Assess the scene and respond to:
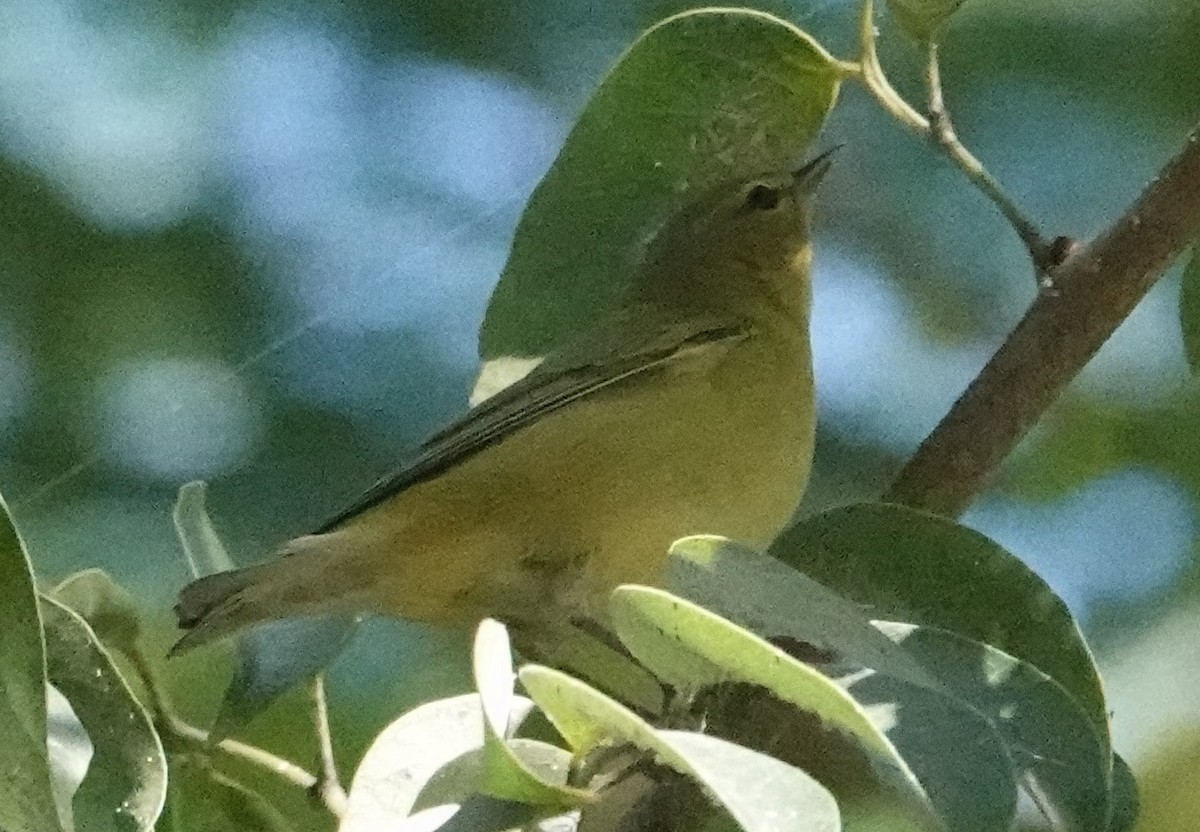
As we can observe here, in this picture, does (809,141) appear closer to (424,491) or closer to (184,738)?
(424,491)

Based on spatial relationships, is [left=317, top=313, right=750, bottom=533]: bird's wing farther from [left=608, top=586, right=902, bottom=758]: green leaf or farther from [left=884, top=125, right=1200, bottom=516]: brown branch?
[left=608, top=586, right=902, bottom=758]: green leaf

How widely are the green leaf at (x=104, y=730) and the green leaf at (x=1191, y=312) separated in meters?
Result: 0.69

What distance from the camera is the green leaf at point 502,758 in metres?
0.59

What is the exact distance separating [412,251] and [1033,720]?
1.27 meters

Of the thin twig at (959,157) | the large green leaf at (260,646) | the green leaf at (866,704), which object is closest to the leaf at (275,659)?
the large green leaf at (260,646)

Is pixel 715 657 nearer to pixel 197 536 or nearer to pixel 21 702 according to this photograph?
pixel 21 702

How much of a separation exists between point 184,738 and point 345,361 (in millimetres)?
861

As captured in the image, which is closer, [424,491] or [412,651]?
[424,491]

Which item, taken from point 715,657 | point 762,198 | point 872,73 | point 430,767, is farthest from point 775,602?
point 762,198

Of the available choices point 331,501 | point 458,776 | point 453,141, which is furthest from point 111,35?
point 458,776

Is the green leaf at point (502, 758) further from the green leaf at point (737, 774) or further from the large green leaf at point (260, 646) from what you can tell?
the large green leaf at point (260, 646)

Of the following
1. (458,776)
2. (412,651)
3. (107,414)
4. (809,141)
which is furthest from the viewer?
(107,414)

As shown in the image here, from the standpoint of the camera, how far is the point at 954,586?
0.79 meters

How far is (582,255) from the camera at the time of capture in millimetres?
1035
